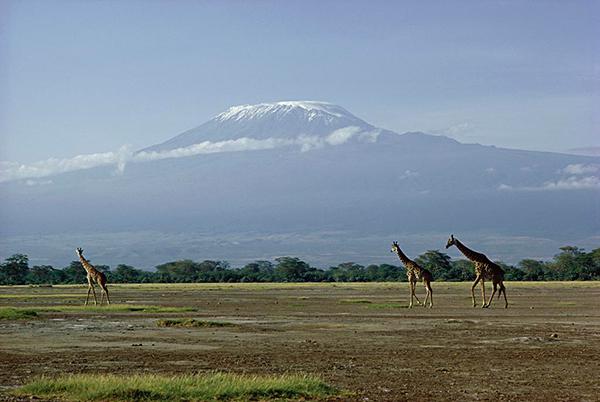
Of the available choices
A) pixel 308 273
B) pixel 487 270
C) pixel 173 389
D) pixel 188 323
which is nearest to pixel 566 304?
pixel 487 270

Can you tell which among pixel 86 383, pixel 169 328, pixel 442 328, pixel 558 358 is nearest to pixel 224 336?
pixel 169 328

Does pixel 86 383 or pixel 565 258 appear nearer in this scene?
pixel 86 383

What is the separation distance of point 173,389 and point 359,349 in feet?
26.7

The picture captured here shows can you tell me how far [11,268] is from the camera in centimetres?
11338

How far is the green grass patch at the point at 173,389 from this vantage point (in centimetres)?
1661

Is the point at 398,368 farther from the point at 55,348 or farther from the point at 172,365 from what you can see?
the point at 55,348

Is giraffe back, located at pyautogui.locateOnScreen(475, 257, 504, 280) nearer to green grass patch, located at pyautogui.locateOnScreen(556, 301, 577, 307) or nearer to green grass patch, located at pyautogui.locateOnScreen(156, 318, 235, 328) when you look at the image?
green grass patch, located at pyautogui.locateOnScreen(556, 301, 577, 307)

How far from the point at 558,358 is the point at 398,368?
3945 millimetres

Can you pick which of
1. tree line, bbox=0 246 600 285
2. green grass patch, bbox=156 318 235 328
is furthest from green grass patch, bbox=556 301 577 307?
tree line, bbox=0 246 600 285

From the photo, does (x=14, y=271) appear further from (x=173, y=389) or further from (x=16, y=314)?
(x=173, y=389)

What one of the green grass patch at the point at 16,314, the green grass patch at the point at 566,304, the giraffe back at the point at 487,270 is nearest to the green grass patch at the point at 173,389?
the green grass patch at the point at 16,314

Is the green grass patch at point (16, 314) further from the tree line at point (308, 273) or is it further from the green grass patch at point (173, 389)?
the tree line at point (308, 273)

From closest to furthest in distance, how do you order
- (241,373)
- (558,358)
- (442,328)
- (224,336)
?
(241,373) < (558,358) < (224,336) < (442,328)

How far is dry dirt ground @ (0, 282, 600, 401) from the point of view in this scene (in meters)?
18.7
